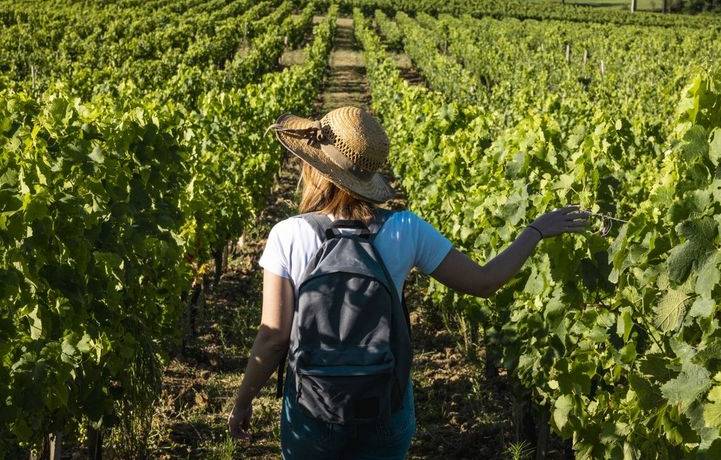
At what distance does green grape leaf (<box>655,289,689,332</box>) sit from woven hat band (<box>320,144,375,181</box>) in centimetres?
93

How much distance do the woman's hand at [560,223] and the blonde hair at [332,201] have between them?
1.82 ft

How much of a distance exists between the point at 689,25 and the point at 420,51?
92.2ft

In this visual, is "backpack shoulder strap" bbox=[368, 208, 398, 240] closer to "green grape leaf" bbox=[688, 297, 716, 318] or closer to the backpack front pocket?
the backpack front pocket

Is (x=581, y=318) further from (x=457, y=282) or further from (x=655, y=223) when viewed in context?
(x=457, y=282)

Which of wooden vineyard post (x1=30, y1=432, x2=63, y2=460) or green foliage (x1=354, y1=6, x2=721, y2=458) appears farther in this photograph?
wooden vineyard post (x1=30, y1=432, x2=63, y2=460)

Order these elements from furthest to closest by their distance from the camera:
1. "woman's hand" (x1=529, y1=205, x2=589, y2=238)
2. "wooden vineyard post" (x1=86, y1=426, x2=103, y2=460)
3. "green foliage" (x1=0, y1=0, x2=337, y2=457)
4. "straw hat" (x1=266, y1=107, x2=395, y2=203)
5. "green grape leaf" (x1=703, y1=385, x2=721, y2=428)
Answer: "wooden vineyard post" (x1=86, y1=426, x2=103, y2=460) → "green foliage" (x1=0, y1=0, x2=337, y2=457) → "woman's hand" (x1=529, y1=205, x2=589, y2=238) → "straw hat" (x1=266, y1=107, x2=395, y2=203) → "green grape leaf" (x1=703, y1=385, x2=721, y2=428)

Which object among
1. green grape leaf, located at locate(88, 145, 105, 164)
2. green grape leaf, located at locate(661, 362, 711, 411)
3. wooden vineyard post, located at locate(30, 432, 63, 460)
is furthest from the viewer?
green grape leaf, located at locate(88, 145, 105, 164)

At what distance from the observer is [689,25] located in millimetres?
52125

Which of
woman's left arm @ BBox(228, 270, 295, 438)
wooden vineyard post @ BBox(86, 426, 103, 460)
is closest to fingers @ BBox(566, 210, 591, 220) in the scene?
woman's left arm @ BBox(228, 270, 295, 438)

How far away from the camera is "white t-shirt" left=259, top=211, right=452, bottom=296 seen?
2516mm

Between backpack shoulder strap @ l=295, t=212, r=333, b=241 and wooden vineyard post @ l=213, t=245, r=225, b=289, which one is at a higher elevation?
backpack shoulder strap @ l=295, t=212, r=333, b=241

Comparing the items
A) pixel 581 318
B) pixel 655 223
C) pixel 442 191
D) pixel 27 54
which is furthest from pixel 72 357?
pixel 27 54

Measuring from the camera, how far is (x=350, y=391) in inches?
95.2

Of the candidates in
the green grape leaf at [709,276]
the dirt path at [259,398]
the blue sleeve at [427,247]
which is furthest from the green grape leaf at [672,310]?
the dirt path at [259,398]
